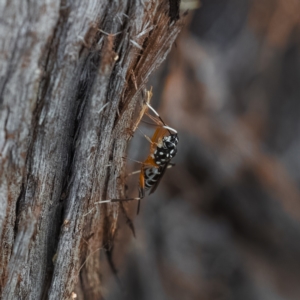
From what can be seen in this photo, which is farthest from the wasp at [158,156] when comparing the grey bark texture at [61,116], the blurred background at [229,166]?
the grey bark texture at [61,116]

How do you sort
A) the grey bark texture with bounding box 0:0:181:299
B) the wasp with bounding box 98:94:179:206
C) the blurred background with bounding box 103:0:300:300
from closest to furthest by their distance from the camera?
the grey bark texture with bounding box 0:0:181:299, the wasp with bounding box 98:94:179:206, the blurred background with bounding box 103:0:300:300

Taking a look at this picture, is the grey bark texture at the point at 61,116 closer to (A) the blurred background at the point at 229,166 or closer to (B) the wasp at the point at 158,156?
(B) the wasp at the point at 158,156

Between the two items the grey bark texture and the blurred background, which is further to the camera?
the blurred background

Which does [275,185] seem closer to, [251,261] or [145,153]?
[251,261]

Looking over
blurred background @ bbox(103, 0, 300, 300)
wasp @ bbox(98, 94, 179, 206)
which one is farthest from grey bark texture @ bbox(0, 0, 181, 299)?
blurred background @ bbox(103, 0, 300, 300)

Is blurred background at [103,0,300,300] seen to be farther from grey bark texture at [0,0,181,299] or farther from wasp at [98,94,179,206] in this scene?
grey bark texture at [0,0,181,299]
